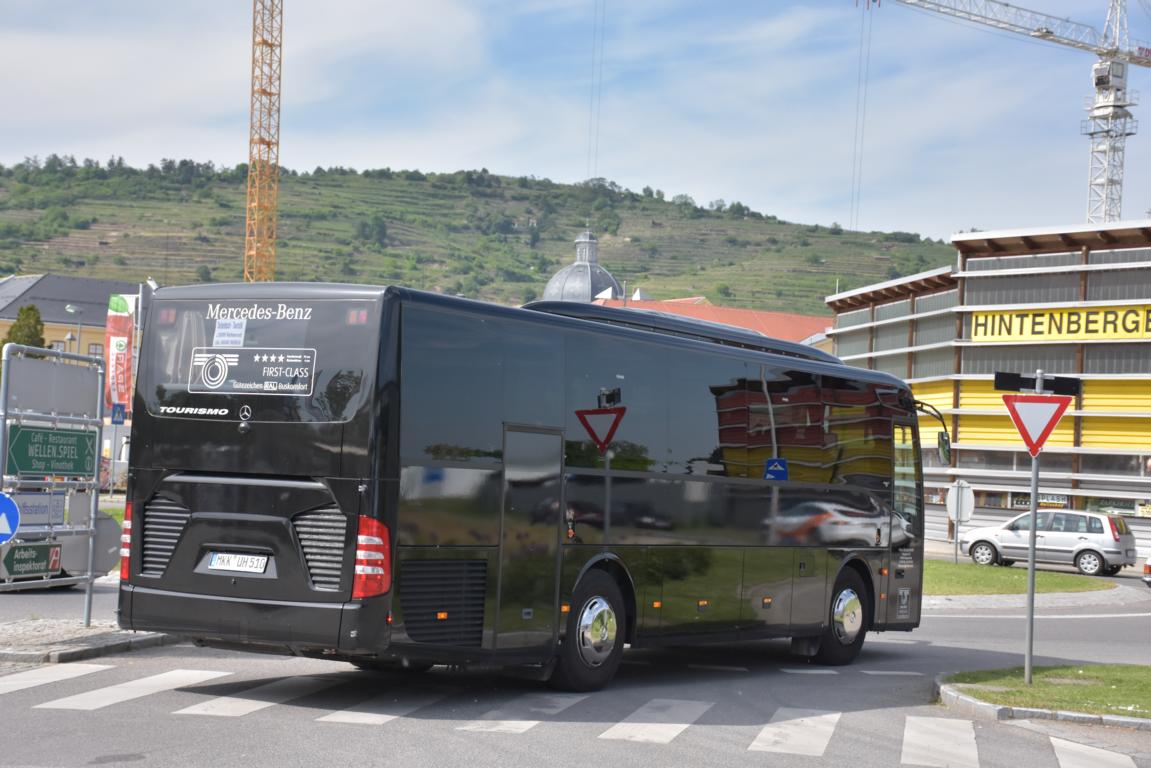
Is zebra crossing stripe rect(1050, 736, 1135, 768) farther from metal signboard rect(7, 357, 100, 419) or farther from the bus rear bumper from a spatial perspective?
metal signboard rect(7, 357, 100, 419)

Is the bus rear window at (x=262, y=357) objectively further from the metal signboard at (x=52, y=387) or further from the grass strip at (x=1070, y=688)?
the grass strip at (x=1070, y=688)

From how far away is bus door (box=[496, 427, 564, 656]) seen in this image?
1129cm

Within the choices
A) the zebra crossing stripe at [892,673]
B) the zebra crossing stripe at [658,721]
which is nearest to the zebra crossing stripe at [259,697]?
the zebra crossing stripe at [658,721]

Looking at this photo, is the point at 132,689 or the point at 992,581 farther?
the point at 992,581

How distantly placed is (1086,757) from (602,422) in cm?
469

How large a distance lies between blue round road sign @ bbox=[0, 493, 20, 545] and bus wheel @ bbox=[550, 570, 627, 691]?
210 inches

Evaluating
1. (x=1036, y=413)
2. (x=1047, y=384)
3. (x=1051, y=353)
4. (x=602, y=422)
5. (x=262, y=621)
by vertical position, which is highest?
(x=1051, y=353)

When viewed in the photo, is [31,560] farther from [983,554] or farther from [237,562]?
[983,554]

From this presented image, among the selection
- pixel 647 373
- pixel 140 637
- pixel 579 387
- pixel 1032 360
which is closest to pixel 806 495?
pixel 647 373

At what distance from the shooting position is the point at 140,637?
1376cm

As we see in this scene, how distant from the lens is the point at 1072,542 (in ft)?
129

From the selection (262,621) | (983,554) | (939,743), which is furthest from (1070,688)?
(983,554)

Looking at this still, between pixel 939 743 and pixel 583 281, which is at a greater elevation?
pixel 583 281

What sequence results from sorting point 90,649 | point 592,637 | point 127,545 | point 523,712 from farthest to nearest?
point 90,649 → point 592,637 → point 127,545 → point 523,712
